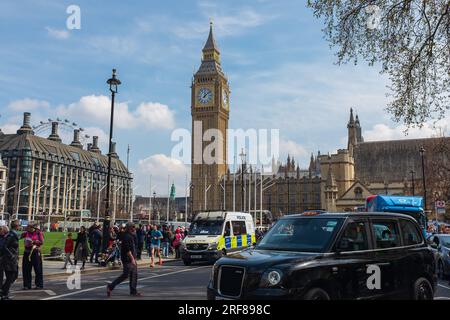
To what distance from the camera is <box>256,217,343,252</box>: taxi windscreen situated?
705 cm

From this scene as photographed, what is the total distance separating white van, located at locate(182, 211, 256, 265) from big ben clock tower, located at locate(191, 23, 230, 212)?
94.3 m

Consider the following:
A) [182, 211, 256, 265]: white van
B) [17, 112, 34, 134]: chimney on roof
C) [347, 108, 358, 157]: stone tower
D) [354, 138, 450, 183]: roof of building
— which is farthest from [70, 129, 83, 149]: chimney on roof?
[182, 211, 256, 265]: white van

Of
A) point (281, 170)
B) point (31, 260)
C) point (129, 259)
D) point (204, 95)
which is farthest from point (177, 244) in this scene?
point (281, 170)

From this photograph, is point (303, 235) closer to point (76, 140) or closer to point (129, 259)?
point (129, 259)

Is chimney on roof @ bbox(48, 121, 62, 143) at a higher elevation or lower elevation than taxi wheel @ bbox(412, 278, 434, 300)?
Result: higher

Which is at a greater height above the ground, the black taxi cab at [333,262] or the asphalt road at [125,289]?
the black taxi cab at [333,262]

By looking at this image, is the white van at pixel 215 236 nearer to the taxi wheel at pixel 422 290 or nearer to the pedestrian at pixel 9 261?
the pedestrian at pixel 9 261

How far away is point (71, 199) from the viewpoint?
126 metres

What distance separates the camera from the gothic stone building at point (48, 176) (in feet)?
350

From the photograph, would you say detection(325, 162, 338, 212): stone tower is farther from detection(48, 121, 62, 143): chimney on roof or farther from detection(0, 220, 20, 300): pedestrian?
detection(0, 220, 20, 300): pedestrian

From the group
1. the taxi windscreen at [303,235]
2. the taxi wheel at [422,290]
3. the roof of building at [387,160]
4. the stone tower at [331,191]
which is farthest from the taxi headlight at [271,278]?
the roof of building at [387,160]

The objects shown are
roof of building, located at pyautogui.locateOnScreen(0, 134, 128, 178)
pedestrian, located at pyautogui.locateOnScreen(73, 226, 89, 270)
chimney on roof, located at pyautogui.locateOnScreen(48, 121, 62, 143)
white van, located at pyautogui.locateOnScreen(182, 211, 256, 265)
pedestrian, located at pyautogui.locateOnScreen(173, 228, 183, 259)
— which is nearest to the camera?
pedestrian, located at pyautogui.locateOnScreen(73, 226, 89, 270)

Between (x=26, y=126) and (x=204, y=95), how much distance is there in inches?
1980
